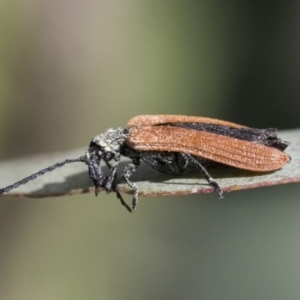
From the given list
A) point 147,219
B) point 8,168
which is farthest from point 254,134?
point 147,219

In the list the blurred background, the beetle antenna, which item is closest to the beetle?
the beetle antenna

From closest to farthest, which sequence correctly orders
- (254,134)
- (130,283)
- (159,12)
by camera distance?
(254,134), (130,283), (159,12)

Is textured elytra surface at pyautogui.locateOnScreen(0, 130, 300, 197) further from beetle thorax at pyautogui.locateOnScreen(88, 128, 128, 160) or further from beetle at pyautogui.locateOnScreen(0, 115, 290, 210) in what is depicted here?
beetle thorax at pyautogui.locateOnScreen(88, 128, 128, 160)

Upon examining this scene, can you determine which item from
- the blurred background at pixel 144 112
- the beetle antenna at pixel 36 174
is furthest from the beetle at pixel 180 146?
the blurred background at pixel 144 112

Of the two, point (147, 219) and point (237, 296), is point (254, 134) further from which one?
point (147, 219)

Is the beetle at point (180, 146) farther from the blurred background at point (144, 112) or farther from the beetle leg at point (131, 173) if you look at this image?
the blurred background at point (144, 112)

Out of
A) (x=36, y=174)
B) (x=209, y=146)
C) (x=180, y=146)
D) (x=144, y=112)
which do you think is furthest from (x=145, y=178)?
(x=144, y=112)
